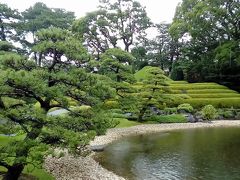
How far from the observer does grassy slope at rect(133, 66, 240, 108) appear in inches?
1695

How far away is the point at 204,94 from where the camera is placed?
46906 millimetres

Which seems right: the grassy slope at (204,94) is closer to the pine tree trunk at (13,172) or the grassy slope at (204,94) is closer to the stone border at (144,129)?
the stone border at (144,129)

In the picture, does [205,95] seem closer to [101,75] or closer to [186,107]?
[186,107]

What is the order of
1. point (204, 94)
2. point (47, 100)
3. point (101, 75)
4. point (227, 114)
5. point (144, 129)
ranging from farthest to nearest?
1. point (204, 94)
2. point (227, 114)
3. point (144, 129)
4. point (101, 75)
5. point (47, 100)

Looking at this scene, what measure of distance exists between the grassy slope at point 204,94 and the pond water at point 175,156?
44.9 ft

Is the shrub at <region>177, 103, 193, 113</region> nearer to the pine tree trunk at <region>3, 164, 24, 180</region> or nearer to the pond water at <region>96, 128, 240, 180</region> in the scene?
the pond water at <region>96, 128, 240, 180</region>

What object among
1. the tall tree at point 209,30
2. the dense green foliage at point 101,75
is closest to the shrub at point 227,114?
the dense green foliage at point 101,75

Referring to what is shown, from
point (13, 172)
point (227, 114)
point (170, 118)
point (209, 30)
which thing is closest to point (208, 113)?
point (227, 114)

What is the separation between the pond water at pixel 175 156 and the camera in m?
16.3

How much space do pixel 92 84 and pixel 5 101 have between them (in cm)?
360

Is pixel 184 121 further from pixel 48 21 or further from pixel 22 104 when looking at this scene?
pixel 48 21

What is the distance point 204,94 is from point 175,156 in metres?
28.7

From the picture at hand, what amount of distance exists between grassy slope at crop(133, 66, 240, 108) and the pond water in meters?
13.7

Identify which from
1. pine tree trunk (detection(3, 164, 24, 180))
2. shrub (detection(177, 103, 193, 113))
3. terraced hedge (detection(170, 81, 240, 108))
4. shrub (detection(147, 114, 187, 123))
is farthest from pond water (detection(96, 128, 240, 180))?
terraced hedge (detection(170, 81, 240, 108))
